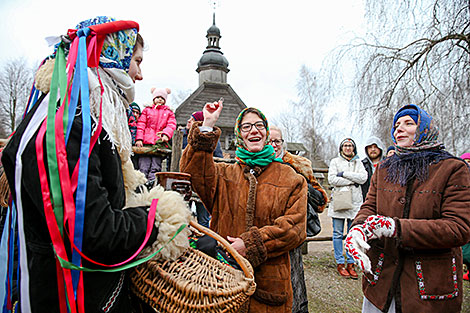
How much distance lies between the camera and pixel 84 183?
1032 millimetres

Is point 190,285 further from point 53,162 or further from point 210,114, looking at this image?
point 210,114

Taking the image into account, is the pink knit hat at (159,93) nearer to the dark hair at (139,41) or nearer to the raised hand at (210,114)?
the raised hand at (210,114)

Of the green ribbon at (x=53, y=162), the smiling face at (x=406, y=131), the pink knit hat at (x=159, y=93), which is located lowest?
the green ribbon at (x=53, y=162)

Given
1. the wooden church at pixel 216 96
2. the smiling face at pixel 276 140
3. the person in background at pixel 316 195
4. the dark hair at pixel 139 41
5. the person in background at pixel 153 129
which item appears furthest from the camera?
the wooden church at pixel 216 96

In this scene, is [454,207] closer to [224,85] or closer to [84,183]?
[84,183]

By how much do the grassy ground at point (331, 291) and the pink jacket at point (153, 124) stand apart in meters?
3.25

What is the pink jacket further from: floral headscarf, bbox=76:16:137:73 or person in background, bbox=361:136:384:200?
floral headscarf, bbox=76:16:137:73

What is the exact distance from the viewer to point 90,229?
Answer: 1004mm

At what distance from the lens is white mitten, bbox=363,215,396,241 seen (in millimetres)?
1772

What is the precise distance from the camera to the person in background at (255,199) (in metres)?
1.90

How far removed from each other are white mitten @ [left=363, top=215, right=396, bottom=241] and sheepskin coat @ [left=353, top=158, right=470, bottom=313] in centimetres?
4

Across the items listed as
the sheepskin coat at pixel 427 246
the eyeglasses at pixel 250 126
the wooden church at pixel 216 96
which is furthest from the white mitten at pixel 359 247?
the wooden church at pixel 216 96

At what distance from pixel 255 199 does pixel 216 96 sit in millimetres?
21311

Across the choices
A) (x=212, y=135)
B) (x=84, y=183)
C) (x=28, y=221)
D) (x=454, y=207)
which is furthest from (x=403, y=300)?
(x=28, y=221)
